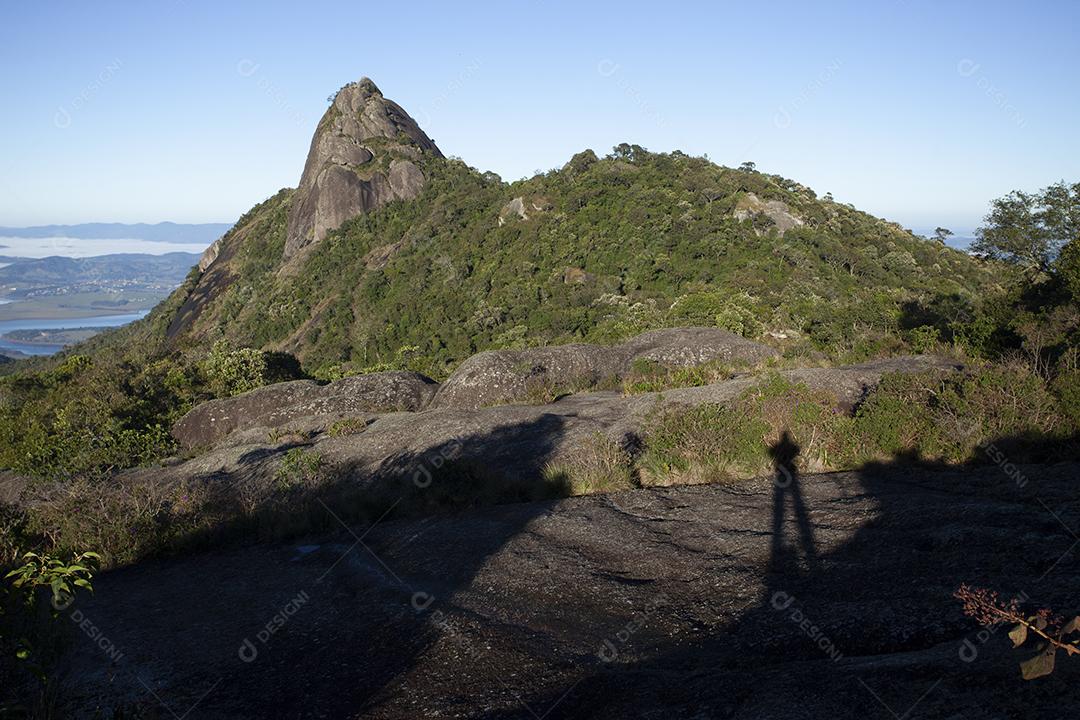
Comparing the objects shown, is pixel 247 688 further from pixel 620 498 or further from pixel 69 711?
pixel 620 498

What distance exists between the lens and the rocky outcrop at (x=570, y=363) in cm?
1541

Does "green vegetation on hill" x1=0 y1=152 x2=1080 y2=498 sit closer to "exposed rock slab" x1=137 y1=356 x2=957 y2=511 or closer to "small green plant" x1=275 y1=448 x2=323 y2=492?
"exposed rock slab" x1=137 y1=356 x2=957 y2=511

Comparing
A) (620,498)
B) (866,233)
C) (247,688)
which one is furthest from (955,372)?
(866,233)

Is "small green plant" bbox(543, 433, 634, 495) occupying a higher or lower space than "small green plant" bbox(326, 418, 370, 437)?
higher

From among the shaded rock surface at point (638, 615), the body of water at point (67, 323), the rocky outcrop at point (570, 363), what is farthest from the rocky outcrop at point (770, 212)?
the body of water at point (67, 323)

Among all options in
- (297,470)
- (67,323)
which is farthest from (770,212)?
(67,323)

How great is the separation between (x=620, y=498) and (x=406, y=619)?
3.36 m

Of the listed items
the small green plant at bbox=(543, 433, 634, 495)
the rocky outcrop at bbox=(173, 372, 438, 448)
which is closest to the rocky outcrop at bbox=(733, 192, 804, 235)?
the rocky outcrop at bbox=(173, 372, 438, 448)

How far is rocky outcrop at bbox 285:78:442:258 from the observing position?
68188 millimetres

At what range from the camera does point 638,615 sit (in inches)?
206

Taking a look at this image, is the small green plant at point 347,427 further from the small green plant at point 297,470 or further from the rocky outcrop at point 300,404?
the small green plant at point 297,470

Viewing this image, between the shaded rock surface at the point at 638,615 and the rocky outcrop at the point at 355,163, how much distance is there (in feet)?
212

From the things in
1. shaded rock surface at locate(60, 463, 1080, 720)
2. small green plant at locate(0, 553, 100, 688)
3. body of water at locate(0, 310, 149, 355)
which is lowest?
body of water at locate(0, 310, 149, 355)

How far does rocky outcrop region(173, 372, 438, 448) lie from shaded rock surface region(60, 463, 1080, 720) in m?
8.48
